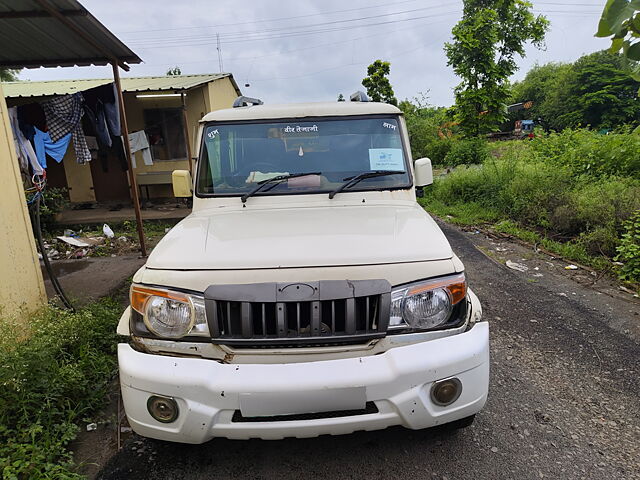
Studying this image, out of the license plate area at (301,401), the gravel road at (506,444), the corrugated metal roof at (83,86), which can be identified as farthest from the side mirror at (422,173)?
the corrugated metal roof at (83,86)

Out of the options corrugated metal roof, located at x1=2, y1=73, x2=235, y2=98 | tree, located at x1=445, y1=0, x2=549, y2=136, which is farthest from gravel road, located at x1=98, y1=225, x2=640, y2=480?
tree, located at x1=445, y1=0, x2=549, y2=136

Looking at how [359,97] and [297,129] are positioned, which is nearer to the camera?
[297,129]

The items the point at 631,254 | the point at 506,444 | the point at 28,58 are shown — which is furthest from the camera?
the point at 28,58

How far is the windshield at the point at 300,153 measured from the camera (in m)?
2.95

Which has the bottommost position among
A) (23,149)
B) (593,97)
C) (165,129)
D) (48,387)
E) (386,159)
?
(48,387)

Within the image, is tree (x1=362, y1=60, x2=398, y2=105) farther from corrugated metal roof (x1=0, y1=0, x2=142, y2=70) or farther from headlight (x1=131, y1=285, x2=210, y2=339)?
headlight (x1=131, y1=285, x2=210, y2=339)

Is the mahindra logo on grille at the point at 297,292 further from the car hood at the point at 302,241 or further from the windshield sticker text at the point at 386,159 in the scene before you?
the windshield sticker text at the point at 386,159

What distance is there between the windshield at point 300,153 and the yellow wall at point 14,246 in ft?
5.70

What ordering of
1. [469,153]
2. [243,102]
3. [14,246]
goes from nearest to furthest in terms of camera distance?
[14,246], [243,102], [469,153]

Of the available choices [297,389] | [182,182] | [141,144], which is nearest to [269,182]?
[182,182]

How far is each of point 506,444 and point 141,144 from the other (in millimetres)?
10709

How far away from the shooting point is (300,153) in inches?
119

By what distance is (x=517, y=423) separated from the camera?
2467 mm

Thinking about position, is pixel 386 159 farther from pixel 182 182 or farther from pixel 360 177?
pixel 182 182
